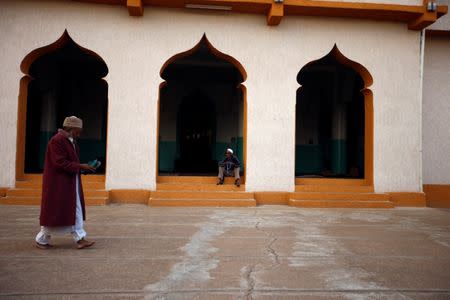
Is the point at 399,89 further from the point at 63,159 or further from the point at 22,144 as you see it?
the point at 22,144

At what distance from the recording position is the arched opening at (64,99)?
467 inches

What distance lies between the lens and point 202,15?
8.83 metres

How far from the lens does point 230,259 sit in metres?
4.09

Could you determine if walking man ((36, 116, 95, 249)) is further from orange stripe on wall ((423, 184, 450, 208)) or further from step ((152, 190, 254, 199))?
orange stripe on wall ((423, 184, 450, 208))

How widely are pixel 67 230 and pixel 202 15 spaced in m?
6.26

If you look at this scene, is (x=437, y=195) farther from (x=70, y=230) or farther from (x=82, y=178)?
(x=70, y=230)

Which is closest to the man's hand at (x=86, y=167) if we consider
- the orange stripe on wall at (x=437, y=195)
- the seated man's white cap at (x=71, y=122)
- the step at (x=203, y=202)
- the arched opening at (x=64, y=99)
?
the seated man's white cap at (x=71, y=122)

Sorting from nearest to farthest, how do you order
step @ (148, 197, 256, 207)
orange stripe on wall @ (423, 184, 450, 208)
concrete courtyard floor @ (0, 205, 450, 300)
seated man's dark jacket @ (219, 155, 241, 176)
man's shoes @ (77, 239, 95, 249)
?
concrete courtyard floor @ (0, 205, 450, 300) → man's shoes @ (77, 239, 95, 249) → step @ (148, 197, 256, 207) → seated man's dark jacket @ (219, 155, 241, 176) → orange stripe on wall @ (423, 184, 450, 208)

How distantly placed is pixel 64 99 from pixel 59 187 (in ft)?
34.3

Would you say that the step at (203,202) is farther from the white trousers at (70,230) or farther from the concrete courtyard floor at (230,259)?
the white trousers at (70,230)

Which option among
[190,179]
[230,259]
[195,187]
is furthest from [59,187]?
[190,179]

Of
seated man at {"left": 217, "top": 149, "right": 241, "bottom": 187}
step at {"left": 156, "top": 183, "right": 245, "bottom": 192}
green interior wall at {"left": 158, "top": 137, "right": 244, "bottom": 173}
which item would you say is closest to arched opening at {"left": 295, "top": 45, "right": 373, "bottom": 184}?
green interior wall at {"left": 158, "top": 137, "right": 244, "bottom": 173}

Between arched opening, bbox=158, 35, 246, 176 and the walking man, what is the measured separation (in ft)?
30.9

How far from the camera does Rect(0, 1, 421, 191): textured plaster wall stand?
8.42m
